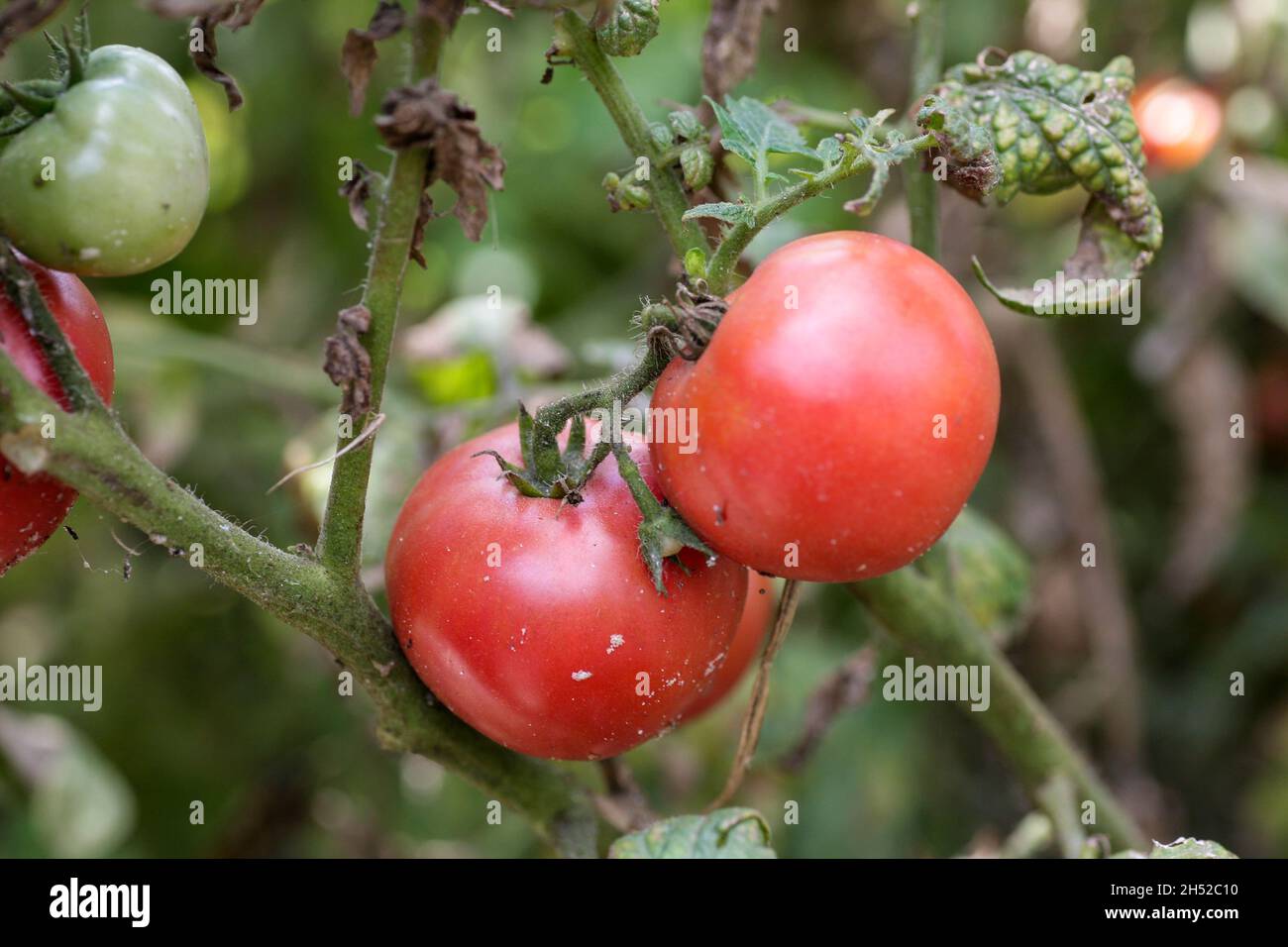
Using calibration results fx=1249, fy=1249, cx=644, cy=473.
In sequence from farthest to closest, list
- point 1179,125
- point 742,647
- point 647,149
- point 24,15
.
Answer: point 1179,125
point 742,647
point 647,149
point 24,15

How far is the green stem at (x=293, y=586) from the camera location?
0.80 metres

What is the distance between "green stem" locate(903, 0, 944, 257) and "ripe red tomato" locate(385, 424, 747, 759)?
13.8 inches

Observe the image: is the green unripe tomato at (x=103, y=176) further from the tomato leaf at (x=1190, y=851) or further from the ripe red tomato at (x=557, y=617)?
the tomato leaf at (x=1190, y=851)

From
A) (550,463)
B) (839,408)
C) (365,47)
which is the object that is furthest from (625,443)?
(365,47)

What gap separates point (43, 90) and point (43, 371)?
187 millimetres

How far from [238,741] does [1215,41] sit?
7.18 feet

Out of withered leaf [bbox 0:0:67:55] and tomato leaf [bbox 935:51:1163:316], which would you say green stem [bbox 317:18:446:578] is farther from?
tomato leaf [bbox 935:51:1163:316]

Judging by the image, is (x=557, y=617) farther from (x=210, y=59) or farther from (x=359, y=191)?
(x=210, y=59)

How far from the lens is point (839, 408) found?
0.80 metres

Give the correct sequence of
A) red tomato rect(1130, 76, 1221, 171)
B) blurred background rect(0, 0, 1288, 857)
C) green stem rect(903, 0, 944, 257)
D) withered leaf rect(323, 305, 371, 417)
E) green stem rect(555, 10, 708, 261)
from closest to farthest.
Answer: withered leaf rect(323, 305, 371, 417)
green stem rect(555, 10, 708, 261)
green stem rect(903, 0, 944, 257)
blurred background rect(0, 0, 1288, 857)
red tomato rect(1130, 76, 1221, 171)

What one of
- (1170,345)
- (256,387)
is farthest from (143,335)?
(1170,345)

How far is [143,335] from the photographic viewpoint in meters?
1.89

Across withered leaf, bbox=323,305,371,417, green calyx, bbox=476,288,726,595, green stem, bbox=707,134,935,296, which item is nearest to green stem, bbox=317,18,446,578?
withered leaf, bbox=323,305,371,417

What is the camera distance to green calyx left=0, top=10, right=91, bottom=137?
81 centimetres
